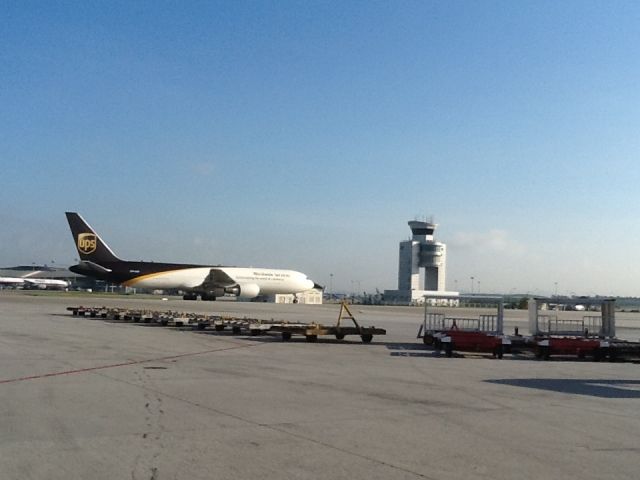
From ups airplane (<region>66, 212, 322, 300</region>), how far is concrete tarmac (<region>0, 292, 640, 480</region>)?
55.4 meters

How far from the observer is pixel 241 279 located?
3162 inches

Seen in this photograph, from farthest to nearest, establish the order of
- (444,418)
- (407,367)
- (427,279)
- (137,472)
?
(427,279) < (407,367) < (444,418) < (137,472)

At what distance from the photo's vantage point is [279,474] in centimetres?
709

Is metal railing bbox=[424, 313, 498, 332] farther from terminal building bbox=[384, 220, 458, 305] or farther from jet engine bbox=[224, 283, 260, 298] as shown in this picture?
terminal building bbox=[384, 220, 458, 305]

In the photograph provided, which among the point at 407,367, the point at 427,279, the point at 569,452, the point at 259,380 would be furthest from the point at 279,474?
the point at 427,279

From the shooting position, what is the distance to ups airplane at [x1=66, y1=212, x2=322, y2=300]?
73.0 meters

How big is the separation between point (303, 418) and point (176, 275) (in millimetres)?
67995

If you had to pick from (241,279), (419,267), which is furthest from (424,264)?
(241,279)

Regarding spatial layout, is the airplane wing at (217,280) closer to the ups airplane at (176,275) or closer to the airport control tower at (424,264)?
the ups airplane at (176,275)

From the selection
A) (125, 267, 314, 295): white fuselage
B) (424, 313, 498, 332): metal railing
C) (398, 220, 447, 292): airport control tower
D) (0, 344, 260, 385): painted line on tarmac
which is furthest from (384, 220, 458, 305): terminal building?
(0, 344, 260, 385): painted line on tarmac

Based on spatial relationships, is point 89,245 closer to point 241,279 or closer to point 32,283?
point 241,279

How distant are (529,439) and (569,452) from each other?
75 centimetres

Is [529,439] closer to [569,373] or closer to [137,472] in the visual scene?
[137,472]

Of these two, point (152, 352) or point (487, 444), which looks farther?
point (152, 352)
